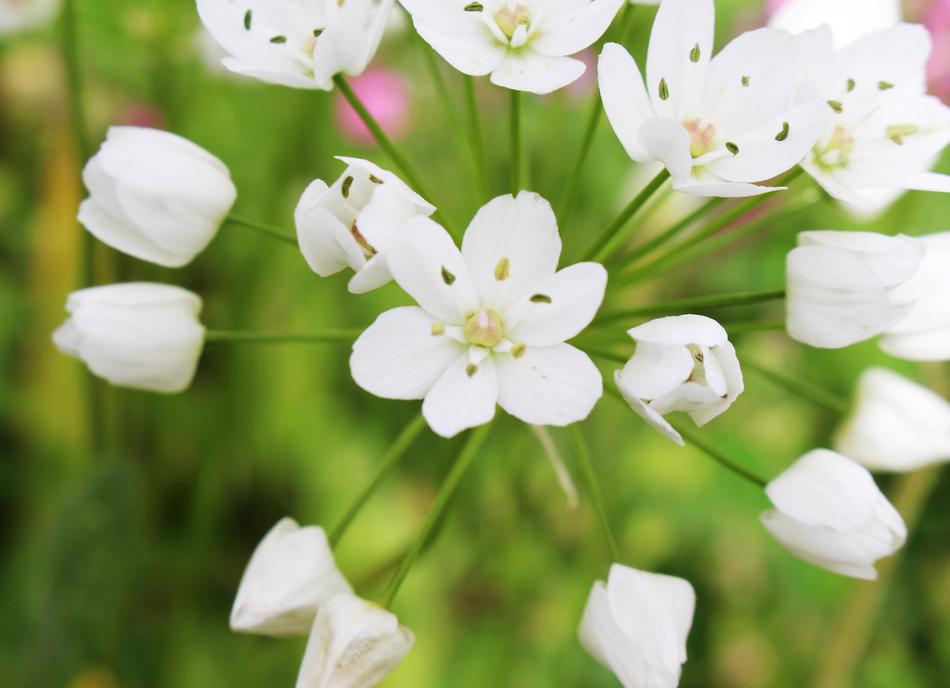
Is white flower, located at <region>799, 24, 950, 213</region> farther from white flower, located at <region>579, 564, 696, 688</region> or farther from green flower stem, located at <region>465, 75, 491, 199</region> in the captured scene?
white flower, located at <region>579, 564, 696, 688</region>

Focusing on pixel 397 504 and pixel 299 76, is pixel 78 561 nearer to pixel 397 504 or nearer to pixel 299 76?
pixel 397 504

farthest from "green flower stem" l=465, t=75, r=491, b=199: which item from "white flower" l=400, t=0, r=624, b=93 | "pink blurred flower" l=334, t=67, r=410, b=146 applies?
"pink blurred flower" l=334, t=67, r=410, b=146

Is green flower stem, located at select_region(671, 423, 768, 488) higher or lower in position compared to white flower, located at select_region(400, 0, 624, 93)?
lower

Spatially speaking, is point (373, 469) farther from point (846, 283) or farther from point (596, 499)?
point (846, 283)

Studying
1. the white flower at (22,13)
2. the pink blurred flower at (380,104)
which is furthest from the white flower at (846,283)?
the white flower at (22,13)

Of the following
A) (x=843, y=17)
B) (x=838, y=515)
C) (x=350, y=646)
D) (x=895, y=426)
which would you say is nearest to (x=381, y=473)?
(x=350, y=646)

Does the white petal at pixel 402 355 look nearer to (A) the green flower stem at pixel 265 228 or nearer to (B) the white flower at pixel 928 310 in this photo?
(A) the green flower stem at pixel 265 228
